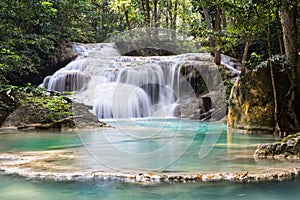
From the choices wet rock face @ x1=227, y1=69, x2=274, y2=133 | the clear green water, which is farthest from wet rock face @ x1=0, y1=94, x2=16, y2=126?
wet rock face @ x1=227, y1=69, x2=274, y2=133

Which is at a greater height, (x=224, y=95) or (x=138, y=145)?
(x=224, y=95)

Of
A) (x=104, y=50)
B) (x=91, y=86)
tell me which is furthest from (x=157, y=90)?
(x=104, y=50)

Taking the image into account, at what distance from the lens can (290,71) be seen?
7.68 m

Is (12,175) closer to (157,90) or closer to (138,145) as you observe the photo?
(138,145)

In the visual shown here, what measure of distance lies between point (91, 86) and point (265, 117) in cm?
886

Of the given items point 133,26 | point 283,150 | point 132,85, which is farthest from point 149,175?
point 133,26

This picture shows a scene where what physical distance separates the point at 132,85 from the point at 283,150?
10.8m

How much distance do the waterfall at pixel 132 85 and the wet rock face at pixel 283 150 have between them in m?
9.26

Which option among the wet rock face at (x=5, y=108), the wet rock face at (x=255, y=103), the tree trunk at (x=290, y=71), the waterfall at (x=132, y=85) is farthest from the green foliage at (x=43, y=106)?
the tree trunk at (x=290, y=71)

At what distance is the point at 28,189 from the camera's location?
9.79 ft

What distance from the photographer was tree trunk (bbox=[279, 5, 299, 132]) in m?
7.57

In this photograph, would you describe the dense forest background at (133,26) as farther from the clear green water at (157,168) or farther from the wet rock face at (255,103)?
the clear green water at (157,168)

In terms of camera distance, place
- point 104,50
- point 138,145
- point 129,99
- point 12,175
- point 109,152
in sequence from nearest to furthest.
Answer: point 12,175
point 109,152
point 138,145
point 129,99
point 104,50

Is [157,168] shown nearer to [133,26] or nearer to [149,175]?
[149,175]
